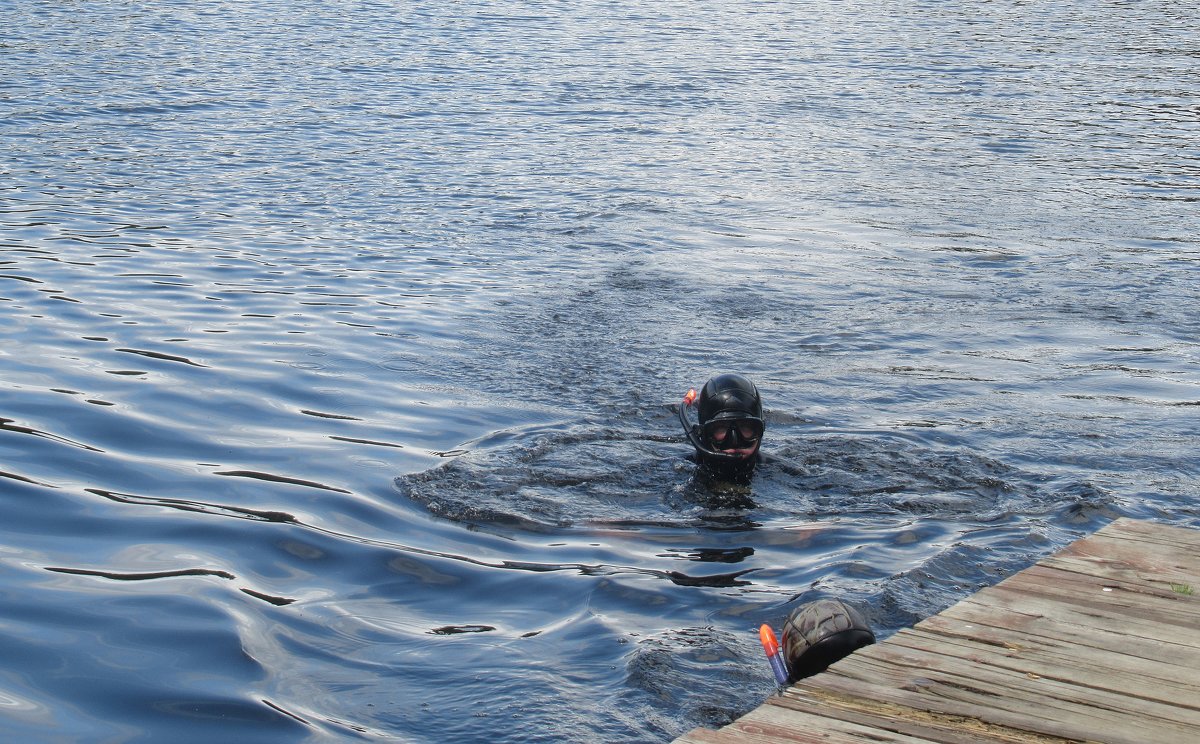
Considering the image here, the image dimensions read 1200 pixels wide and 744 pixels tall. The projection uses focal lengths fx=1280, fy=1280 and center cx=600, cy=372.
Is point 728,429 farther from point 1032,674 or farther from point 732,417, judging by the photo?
point 1032,674

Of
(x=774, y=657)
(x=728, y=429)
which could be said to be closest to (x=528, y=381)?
(x=728, y=429)

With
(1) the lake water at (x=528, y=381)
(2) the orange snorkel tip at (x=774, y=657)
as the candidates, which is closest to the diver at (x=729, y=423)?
(1) the lake water at (x=528, y=381)

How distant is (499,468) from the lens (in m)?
7.70

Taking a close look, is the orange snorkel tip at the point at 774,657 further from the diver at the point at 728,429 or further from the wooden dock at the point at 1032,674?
the diver at the point at 728,429

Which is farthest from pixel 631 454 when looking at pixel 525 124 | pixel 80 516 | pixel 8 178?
pixel 525 124

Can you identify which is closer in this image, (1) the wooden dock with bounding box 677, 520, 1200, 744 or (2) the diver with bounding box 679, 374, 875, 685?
(1) the wooden dock with bounding box 677, 520, 1200, 744

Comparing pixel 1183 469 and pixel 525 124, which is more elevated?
pixel 525 124

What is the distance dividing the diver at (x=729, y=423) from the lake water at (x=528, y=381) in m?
0.33

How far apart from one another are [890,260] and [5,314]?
8189 millimetres

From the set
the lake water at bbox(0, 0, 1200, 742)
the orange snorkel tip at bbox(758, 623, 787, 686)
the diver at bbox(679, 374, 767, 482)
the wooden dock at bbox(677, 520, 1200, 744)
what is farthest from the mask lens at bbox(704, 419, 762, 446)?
the orange snorkel tip at bbox(758, 623, 787, 686)

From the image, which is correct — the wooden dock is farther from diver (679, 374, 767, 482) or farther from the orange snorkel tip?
diver (679, 374, 767, 482)

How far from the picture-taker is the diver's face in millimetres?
7148

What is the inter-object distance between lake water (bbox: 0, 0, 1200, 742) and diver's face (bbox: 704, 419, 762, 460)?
336 mm

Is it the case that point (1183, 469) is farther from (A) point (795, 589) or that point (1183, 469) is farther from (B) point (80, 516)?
(B) point (80, 516)
